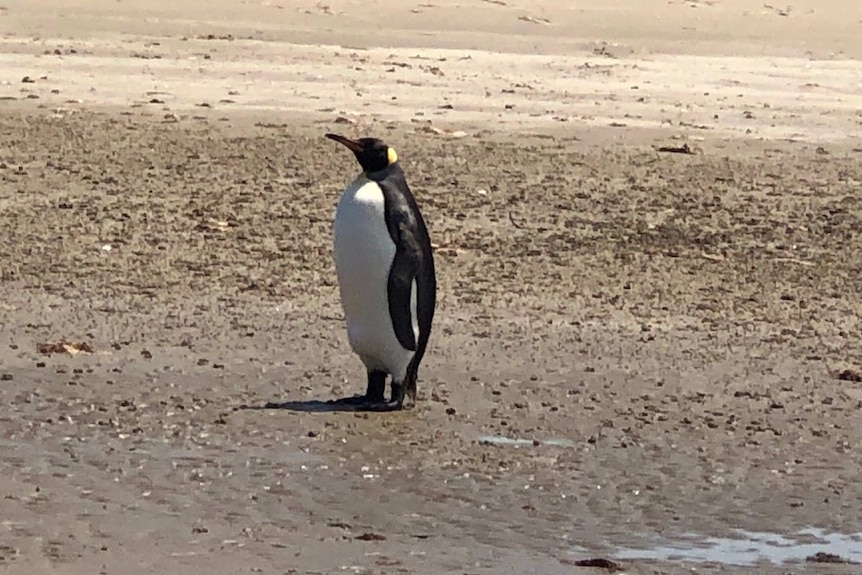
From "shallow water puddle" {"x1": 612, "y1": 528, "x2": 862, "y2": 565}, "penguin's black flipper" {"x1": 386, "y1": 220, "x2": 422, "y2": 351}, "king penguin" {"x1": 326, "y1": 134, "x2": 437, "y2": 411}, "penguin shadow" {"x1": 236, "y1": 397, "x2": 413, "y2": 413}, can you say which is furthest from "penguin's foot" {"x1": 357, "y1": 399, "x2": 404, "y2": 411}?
"shallow water puddle" {"x1": 612, "y1": 528, "x2": 862, "y2": 565}

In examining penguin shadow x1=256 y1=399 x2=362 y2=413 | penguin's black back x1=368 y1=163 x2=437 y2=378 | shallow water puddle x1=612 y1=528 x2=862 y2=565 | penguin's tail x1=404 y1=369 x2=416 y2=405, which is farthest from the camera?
penguin's black back x1=368 y1=163 x2=437 y2=378

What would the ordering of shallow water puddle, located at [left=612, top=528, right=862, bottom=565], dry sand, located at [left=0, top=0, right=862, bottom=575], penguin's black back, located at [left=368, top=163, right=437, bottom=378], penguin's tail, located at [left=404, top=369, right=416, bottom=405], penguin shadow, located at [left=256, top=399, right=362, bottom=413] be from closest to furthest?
shallow water puddle, located at [left=612, top=528, right=862, bottom=565]
dry sand, located at [left=0, top=0, right=862, bottom=575]
penguin shadow, located at [left=256, top=399, right=362, bottom=413]
penguin's tail, located at [left=404, top=369, right=416, bottom=405]
penguin's black back, located at [left=368, top=163, right=437, bottom=378]

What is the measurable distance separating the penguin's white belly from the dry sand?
21cm

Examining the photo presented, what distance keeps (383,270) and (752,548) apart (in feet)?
7.05

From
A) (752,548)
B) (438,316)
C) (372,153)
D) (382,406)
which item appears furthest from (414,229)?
(752,548)

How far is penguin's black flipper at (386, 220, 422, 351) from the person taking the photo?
716 centimetres

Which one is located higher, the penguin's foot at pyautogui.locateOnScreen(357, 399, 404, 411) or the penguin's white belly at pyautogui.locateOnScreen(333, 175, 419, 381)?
the penguin's white belly at pyautogui.locateOnScreen(333, 175, 419, 381)

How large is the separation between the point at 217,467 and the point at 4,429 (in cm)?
80

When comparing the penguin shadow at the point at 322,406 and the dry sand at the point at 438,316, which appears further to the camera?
the penguin shadow at the point at 322,406

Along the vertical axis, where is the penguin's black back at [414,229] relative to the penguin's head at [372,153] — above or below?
below

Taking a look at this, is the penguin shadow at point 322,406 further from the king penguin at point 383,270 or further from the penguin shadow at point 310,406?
the king penguin at point 383,270

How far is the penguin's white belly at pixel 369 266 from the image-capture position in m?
7.13

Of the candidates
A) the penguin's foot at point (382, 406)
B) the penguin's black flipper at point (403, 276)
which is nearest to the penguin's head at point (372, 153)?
the penguin's black flipper at point (403, 276)

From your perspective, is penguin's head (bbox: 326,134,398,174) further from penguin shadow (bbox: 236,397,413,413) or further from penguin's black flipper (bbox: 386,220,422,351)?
penguin shadow (bbox: 236,397,413,413)
